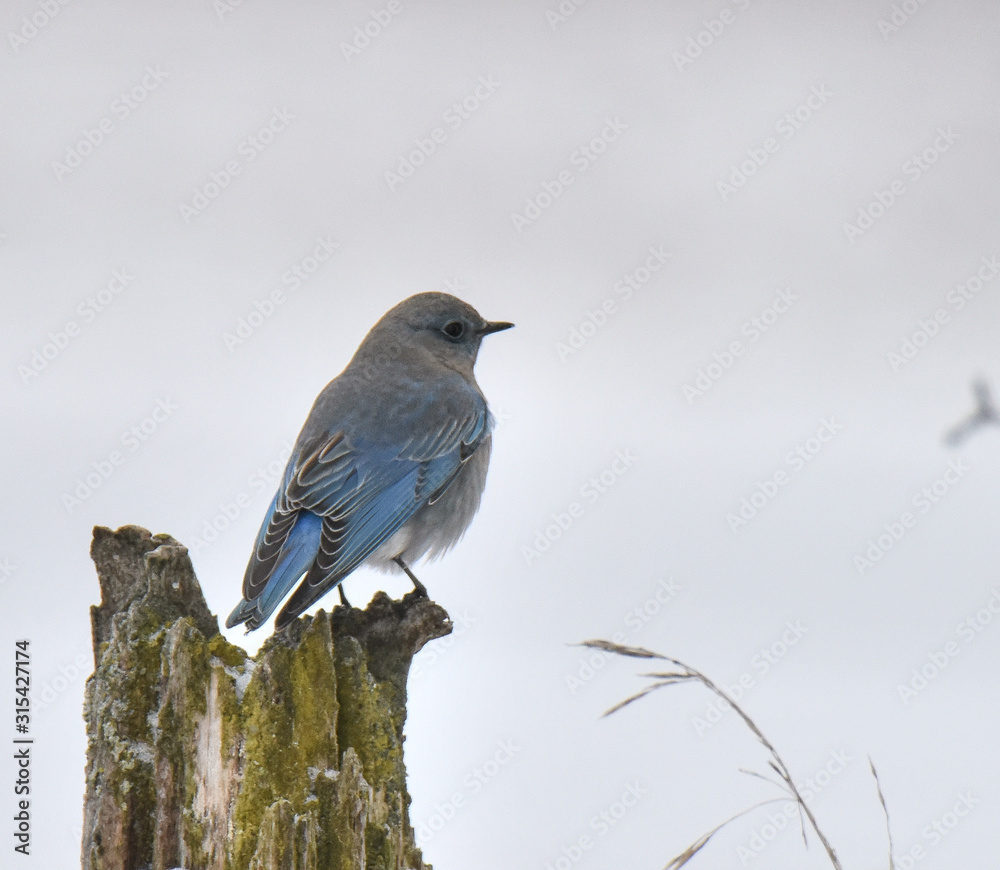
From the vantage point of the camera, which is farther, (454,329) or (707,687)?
(454,329)

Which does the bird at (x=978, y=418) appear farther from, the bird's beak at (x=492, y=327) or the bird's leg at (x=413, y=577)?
the bird's beak at (x=492, y=327)

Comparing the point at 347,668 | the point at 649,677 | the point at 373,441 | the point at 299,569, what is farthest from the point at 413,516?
the point at 649,677

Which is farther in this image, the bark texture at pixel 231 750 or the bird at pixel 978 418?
the bark texture at pixel 231 750

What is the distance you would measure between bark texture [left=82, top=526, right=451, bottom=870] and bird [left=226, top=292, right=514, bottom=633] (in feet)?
1.69

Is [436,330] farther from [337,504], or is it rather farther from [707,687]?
[707,687]

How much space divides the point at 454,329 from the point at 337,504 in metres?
1.83

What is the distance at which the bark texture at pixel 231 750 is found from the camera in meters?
3.13

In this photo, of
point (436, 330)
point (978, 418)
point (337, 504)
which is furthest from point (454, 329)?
point (978, 418)

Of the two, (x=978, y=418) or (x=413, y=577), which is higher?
(x=413, y=577)

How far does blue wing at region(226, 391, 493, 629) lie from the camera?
419 cm

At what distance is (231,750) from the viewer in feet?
10.5

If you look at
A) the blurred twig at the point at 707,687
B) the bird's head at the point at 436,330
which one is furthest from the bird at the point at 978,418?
the bird's head at the point at 436,330

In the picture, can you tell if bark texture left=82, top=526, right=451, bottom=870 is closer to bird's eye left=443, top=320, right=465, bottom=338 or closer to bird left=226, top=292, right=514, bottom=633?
A: bird left=226, top=292, right=514, bottom=633

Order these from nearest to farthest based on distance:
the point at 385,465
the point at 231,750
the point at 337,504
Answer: the point at 231,750 < the point at 337,504 < the point at 385,465
